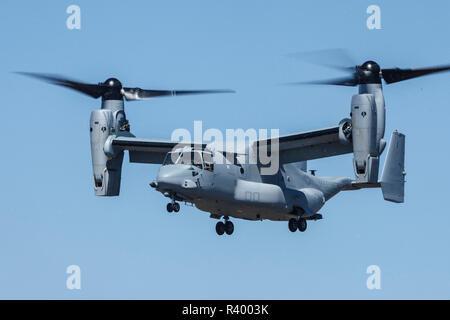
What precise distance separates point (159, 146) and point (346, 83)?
603cm

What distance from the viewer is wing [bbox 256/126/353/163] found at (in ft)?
97.8

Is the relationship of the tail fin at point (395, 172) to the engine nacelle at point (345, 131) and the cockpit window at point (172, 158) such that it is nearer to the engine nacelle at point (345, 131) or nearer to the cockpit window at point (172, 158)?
the engine nacelle at point (345, 131)

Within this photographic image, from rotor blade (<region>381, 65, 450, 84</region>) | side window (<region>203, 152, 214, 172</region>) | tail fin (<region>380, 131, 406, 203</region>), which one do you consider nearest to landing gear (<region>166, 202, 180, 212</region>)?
side window (<region>203, 152, 214, 172</region>)

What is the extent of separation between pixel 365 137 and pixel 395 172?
340 centimetres

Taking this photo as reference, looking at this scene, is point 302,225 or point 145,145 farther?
point 145,145

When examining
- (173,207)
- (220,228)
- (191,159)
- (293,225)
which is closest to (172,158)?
(191,159)

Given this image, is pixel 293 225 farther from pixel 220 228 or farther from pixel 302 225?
pixel 220 228

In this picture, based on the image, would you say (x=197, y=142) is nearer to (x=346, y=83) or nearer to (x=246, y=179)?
(x=246, y=179)

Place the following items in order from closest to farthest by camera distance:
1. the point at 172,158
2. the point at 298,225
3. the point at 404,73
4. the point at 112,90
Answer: the point at 172,158 → the point at 404,73 → the point at 298,225 → the point at 112,90

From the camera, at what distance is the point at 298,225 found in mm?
31844
